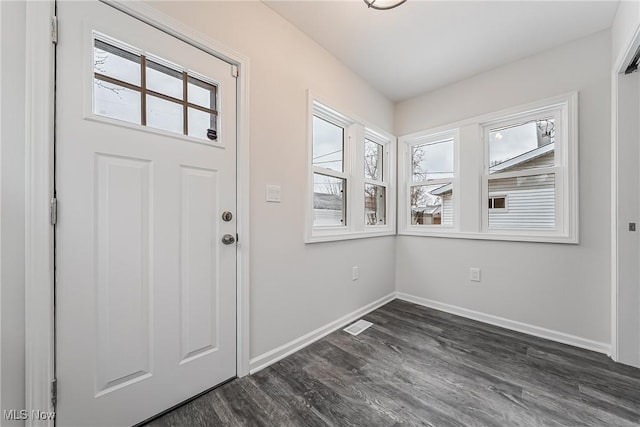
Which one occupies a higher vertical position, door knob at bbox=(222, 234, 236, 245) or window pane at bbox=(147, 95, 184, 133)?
window pane at bbox=(147, 95, 184, 133)

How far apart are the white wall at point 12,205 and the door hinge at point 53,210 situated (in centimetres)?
8

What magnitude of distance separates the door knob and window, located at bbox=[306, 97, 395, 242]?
0.66 meters

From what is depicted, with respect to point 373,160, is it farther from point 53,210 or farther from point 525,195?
point 53,210

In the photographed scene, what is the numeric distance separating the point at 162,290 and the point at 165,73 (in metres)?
1.20

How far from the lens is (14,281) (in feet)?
3.22

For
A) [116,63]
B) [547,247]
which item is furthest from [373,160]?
[116,63]

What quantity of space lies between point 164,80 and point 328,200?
1.57 metres

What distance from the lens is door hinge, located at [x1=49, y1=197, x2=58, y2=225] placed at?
104 centimetres

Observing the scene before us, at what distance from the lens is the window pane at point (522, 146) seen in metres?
2.33

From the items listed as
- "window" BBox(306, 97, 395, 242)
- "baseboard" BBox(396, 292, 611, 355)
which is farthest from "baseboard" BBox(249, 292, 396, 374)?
"window" BBox(306, 97, 395, 242)

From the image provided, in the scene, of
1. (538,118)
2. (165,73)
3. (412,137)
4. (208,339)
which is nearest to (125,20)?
(165,73)

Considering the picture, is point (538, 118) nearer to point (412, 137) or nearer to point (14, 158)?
point (412, 137)

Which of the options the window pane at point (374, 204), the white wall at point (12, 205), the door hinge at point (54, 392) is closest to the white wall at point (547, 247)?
the window pane at point (374, 204)

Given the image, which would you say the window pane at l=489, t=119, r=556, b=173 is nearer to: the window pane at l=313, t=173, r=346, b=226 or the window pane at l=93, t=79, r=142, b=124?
the window pane at l=313, t=173, r=346, b=226
